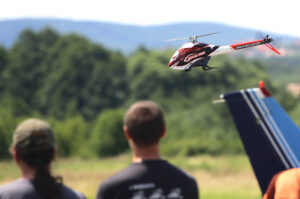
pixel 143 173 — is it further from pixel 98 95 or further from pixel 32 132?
pixel 98 95

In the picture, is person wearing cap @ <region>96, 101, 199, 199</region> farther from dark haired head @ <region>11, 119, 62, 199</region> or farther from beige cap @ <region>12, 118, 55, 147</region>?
beige cap @ <region>12, 118, 55, 147</region>

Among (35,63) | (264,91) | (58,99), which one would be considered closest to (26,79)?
(35,63)

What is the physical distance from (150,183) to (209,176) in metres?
46.7

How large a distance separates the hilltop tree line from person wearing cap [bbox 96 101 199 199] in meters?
37.4

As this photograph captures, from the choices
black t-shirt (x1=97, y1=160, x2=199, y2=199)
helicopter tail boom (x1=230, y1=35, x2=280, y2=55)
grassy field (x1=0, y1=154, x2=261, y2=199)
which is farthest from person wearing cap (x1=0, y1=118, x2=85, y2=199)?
grassy field (x1=0, y1=154, x2=261, y2=199)

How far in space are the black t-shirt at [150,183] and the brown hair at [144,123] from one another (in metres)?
0.23

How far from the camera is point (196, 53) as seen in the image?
4090 mm

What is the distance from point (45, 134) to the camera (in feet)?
15.6

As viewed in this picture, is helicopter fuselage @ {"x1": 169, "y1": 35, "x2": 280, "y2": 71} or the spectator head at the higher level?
helicopter fuselage @ {"x1": 169, "y1": 35, "x2": 280, "y2": 71}

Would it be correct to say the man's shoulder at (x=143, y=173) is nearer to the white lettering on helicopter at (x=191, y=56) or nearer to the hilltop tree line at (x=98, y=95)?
the white lettering on helicopter at (x=191, y=56)

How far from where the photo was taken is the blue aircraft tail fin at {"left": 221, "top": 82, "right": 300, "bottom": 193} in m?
8.27

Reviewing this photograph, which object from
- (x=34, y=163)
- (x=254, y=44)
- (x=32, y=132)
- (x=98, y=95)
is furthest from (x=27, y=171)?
(x=98, y=95)

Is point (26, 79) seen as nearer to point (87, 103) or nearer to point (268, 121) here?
point (87, 103)

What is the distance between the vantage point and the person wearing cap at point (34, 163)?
4711mm
